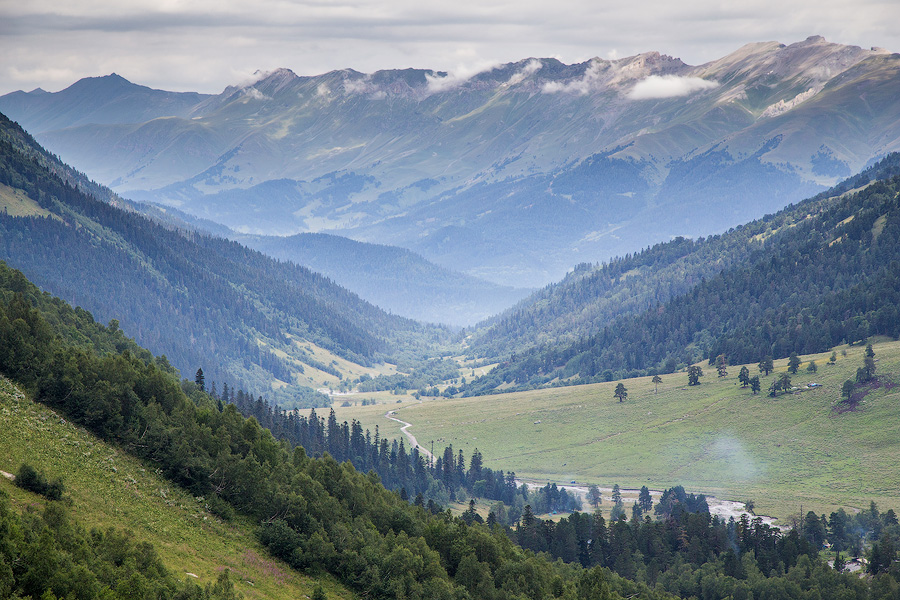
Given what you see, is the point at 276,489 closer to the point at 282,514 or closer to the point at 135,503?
the point at 282,514

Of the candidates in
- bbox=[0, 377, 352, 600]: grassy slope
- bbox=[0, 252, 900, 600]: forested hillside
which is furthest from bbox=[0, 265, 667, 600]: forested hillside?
bbox=[0, 377, 352, 600]: grassy slope

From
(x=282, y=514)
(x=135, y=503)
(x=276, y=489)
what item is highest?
(x=135, y=503)

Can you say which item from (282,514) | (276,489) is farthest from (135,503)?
(276,489)

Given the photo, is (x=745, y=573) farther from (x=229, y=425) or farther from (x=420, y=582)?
(x=229, y=425)

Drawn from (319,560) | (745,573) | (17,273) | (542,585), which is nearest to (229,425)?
(319,560)

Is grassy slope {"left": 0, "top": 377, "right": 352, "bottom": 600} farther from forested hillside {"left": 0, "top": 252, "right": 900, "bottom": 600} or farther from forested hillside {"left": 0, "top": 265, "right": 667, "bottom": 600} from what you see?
forested hillside {"left": 0, "top": 252, "right": 900, "bottom": 600}

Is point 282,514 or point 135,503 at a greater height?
point 135,503

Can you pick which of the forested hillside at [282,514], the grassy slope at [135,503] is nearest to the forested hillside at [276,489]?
the forested hillside at [282,514]

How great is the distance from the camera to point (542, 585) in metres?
98.9

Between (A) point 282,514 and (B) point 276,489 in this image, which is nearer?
(A) point 282,514

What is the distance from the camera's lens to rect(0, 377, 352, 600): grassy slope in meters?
69.2

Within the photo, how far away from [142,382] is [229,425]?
11.1 meters

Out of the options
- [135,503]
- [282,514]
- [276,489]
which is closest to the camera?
[135,503]

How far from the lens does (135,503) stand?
7600cm
